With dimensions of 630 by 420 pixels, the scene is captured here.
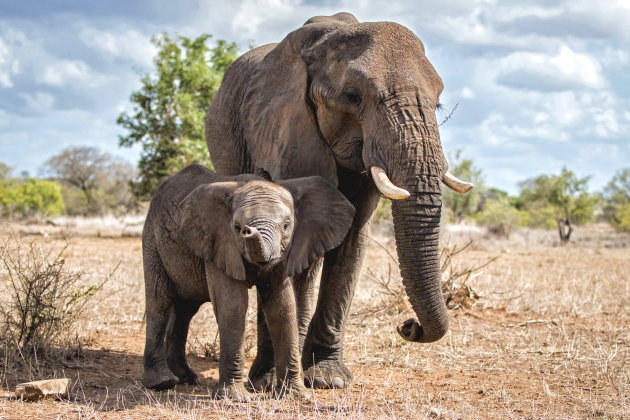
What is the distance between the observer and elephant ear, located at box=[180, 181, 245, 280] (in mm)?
4395

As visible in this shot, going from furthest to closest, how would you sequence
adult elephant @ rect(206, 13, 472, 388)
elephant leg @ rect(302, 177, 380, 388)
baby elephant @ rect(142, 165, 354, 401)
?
1. elephant leg @ rect(302, 177, 380, 388)
2. adult elephant @ rect(206, 13, 472, 388)
3. baby elephant @ rect(142, 165, 354, 401)

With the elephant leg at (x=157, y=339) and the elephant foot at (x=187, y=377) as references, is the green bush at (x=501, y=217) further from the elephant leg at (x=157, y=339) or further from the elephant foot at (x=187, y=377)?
the elephant leg at (x=157, y=339)

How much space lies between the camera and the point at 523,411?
14.8 ft

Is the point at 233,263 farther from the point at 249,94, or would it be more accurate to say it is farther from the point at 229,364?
the point at 249,94

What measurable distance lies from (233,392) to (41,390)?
46.6 inches

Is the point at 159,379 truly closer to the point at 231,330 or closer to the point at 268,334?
the point at 268,334

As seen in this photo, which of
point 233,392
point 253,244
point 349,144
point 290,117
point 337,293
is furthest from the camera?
point 337,293

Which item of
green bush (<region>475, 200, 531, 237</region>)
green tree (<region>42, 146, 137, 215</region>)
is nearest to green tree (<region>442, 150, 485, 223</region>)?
green bush (<region>475, 200, 531, 237</region>)

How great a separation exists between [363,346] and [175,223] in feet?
8.18

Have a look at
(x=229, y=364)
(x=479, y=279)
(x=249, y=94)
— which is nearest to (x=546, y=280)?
(x=479, y=279)

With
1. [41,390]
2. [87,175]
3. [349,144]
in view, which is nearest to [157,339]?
[41,390]

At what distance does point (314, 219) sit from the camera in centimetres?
450

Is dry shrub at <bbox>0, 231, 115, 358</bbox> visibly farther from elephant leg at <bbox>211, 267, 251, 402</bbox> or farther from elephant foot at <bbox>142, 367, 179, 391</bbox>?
elephant leg at <bbox>211, 267, 251, 402</bbox>

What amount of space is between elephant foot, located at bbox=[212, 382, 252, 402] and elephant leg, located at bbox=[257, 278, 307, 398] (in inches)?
8.0
